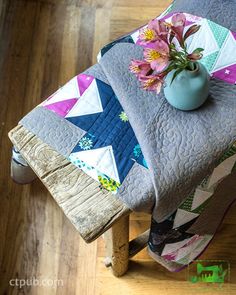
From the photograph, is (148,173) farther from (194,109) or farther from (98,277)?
(98,277)

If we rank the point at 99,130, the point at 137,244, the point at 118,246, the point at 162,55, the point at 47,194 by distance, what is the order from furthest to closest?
the point at 47,194 → the point at 137,244 → the point at 118,246 → the point at 99,130 → the point at 162,55

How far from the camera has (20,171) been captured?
3.87 feet

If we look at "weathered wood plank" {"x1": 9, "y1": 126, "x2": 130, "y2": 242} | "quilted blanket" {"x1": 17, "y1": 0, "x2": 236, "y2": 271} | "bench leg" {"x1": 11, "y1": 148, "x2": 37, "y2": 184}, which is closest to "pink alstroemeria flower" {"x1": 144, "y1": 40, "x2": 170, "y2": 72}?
"quilted blanket" {"x1": 17, "y1": 0, "x2": 236, "y2": 271}

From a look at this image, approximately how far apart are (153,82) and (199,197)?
24 centimetres

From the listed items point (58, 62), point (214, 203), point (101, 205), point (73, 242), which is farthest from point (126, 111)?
point (58, 62)

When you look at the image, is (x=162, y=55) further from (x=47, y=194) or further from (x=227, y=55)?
(x=47, y=194)

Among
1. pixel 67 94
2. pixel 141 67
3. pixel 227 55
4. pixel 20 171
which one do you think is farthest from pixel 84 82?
pixel 20 171

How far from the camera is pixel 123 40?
910 mm

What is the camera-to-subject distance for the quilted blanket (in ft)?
2.61

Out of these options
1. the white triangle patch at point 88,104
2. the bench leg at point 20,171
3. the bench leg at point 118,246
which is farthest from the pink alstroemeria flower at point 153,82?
the bench leg at point 20,171

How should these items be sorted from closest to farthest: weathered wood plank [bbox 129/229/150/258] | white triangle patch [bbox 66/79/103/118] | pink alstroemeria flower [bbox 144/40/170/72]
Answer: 1. pink alstroemeria flower [bbox 144/40/170/72]
2. white triangle patch [bbox 66/79/103/118]
3. weathered wood plank [bbox 129/229/150/258]

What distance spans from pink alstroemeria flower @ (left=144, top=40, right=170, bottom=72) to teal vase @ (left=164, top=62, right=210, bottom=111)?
4 centimetres

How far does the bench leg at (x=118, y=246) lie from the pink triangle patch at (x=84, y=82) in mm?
242

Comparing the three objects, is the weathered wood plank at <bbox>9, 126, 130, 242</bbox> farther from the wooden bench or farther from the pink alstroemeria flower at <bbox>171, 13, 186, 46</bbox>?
the pink alstroemeria flower at <bbox>171, 13, 186, 46</bbox>
